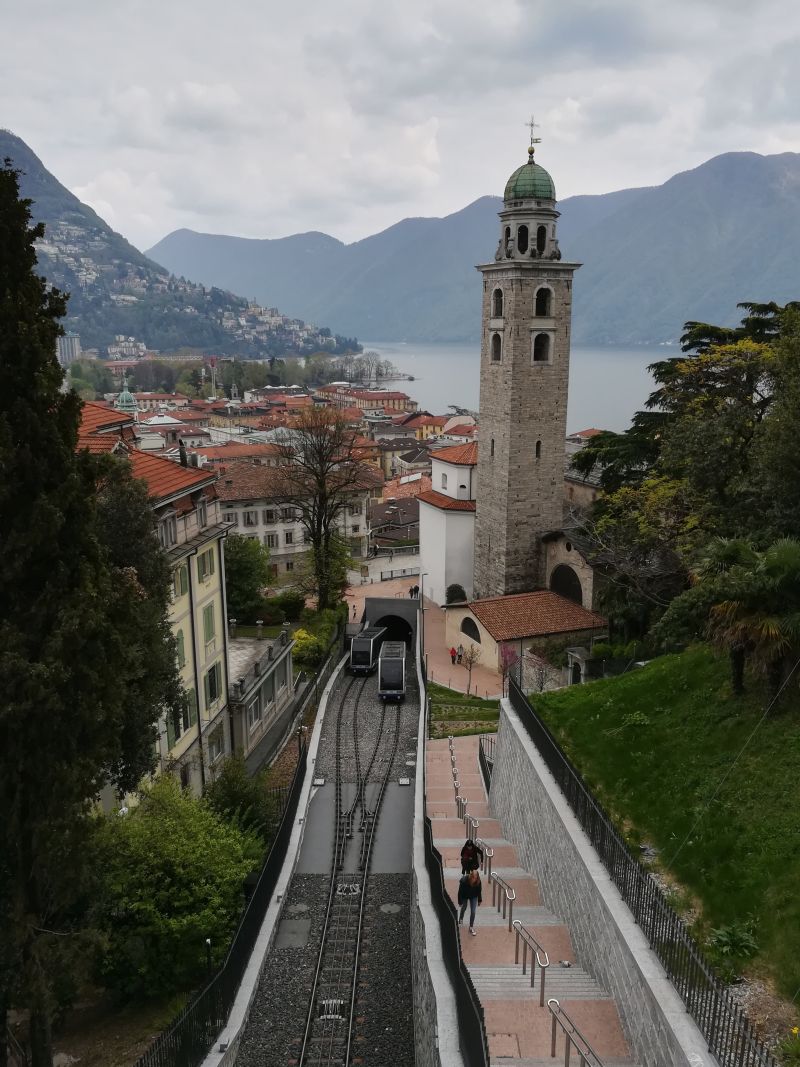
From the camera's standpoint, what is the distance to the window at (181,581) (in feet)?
60.5

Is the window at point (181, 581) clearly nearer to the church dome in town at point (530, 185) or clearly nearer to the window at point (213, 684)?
the window at point (213, 684)

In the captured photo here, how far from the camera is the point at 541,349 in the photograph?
35.2m

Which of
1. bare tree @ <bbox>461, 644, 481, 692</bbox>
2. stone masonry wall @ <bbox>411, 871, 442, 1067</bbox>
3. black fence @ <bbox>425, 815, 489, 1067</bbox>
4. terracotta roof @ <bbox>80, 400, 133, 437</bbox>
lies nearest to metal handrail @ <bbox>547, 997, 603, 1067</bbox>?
black fence @ <bbox>425, 815, 489, 1067</bbox>

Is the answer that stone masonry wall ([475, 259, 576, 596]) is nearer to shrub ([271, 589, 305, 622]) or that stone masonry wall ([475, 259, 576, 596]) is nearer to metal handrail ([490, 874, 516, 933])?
shrub ([271, 589, 305, 622])

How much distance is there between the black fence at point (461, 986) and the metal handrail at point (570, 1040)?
0.82m

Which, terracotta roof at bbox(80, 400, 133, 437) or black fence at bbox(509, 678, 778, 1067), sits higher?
terracotta roof at bbox(80, 400, 133, 437)

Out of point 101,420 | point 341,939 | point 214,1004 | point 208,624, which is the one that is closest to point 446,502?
point 208,624

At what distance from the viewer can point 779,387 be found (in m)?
18.9

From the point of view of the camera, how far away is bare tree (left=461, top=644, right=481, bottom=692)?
105ft

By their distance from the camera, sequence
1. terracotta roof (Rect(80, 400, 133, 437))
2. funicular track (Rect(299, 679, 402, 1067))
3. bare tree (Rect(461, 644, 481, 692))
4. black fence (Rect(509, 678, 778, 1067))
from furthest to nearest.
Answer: bare tree (Rect(461, 644, 481, 692)), terracotta roof (Rect(80, 400, 133, 437)), funicular track (Rect(299, 679, 402, 1067)), black fence (Rect(509, 678, 778, 1067))

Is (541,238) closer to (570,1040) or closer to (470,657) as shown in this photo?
(470,657)

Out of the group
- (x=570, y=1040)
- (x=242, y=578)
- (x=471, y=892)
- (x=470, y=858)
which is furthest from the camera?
(x=242, y=578)

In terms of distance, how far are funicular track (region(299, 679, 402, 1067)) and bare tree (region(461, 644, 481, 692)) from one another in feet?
31.8

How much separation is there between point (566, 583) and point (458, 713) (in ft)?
34.8
